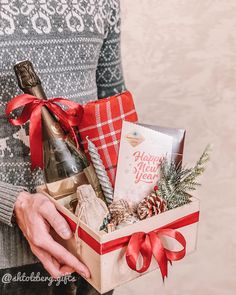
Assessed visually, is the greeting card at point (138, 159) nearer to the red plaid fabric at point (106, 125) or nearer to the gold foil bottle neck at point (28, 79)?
the red plaid fabric at point (106, 125)

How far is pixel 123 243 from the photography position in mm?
687

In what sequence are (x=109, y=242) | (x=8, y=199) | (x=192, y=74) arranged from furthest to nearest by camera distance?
(x=192, y=74) < (x=8, y=199) < (x=109, y=242)

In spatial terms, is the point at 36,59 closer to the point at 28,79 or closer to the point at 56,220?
the point at 28,79

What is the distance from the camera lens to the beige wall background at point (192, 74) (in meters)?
1.29

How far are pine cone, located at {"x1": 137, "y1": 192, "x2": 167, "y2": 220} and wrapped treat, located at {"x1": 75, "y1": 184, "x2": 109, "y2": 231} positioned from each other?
0.18 feet

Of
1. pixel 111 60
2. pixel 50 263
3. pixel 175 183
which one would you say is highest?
pixel 111 60

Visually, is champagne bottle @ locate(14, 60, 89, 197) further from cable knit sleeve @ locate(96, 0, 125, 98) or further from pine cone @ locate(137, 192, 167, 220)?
cable knit sleeve @ locate(96, 0, 125, 98)

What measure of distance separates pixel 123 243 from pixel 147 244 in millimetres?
36

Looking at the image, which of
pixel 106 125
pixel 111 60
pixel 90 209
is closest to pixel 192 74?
pixel 111 60

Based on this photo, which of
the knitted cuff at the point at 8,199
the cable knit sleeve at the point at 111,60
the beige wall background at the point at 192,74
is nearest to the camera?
the knitted cuff at the point at 8,199

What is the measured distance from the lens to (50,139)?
823mm

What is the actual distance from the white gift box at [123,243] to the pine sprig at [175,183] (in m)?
A: 0.02

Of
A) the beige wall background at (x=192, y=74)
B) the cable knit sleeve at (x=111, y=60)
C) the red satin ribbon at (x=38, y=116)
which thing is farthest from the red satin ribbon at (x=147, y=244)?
the beige wall background at (x=192, y=74)

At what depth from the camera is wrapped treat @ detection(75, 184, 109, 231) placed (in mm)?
702
